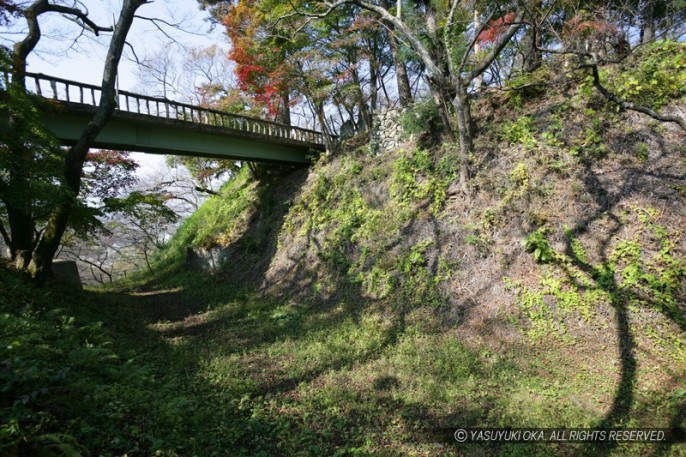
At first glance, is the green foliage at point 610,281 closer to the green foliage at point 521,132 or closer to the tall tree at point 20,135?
the green foliage at point 521,132

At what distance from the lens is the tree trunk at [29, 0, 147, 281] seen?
8.30m

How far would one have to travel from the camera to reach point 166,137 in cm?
1143

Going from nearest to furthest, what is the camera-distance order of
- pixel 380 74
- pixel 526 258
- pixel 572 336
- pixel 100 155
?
pixel 572 336
pixel 526 258
pixel 100 155
pixel 380 74

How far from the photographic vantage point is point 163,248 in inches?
816

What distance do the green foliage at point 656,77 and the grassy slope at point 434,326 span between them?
0.48 meters

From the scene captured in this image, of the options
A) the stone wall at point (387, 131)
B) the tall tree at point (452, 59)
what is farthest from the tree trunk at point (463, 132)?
the stone wall at point (387, 131)

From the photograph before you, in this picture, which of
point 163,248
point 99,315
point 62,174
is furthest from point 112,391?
point 163,248

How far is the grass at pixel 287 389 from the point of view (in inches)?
129

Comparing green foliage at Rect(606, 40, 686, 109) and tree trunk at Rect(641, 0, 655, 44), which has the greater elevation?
tree trunk at Rect(641, 0, 655, 44)

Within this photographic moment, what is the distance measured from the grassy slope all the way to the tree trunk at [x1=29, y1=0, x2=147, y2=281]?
1.04 metres

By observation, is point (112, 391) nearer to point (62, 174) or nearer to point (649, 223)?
point (62, 174)

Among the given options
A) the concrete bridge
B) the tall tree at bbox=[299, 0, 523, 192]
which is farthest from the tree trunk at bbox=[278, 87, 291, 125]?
the tall tree at bbox=[299, 0, 523, 192]

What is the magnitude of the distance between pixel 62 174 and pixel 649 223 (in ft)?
36.7

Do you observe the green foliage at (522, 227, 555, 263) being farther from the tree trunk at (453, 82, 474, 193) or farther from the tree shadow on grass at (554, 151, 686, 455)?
the tree trunk at (453, 82, 474, 193)
